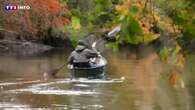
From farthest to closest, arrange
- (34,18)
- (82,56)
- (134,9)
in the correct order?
(34,18)
(82,56)
(134,9)

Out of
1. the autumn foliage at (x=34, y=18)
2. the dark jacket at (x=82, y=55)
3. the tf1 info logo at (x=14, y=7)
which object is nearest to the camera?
the dark jacket at (x=82, y=55)

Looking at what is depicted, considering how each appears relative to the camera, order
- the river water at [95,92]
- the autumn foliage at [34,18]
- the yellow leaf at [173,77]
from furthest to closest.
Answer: the autumn foliage at [34,18] < the river water at [95,92] < the yellow leaf at [173,77]

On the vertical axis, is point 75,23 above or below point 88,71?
above

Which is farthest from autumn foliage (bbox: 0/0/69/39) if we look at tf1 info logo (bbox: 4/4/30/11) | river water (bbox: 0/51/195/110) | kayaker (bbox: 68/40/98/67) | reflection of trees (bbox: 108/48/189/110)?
kayaker (bbox: 68/40/98/67)

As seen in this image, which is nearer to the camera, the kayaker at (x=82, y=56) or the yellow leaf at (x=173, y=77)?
the yellow leaf at (x=173, y=77)

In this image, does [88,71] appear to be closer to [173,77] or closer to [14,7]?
[14,7]

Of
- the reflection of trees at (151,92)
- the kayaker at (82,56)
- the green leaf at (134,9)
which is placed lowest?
the reflection of trees at (151,92)

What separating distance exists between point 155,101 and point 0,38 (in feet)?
95.7

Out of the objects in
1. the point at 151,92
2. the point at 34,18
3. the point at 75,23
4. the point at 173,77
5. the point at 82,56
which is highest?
the point at 75,23

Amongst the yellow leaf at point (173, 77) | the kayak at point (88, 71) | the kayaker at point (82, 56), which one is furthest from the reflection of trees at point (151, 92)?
the yellow leaf at point (173, 77)

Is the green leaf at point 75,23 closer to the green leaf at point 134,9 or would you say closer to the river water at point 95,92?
the green leaf at point 134,9

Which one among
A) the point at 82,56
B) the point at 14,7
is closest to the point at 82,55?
the point at 82,56

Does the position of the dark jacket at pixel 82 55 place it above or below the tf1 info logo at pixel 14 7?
below

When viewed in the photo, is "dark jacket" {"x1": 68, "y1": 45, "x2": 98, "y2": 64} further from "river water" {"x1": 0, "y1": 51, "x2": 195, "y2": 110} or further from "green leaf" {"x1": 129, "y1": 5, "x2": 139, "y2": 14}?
"green leaf" {"x1": 129, "y1": 5, "x2": 139, "y2": 14}
